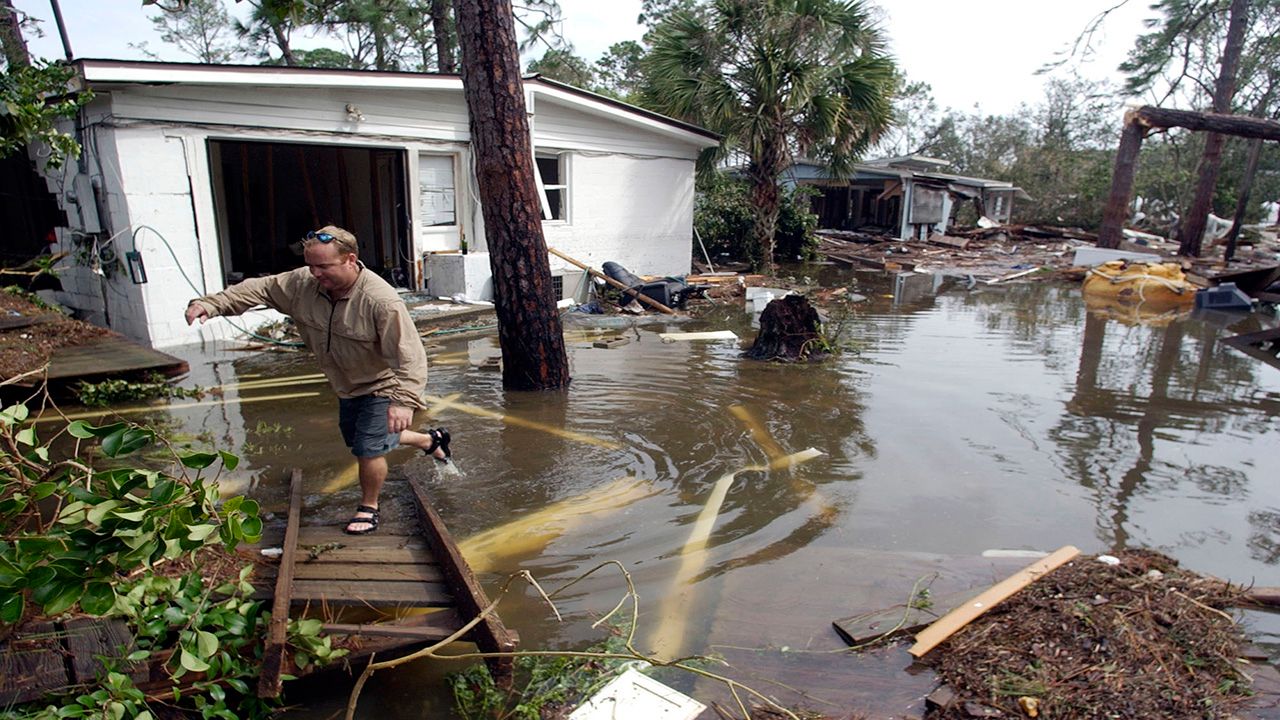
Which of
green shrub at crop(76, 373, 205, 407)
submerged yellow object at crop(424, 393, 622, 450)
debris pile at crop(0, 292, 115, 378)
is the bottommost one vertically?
submerged yellow object at crop(424, 393, 622, 450)

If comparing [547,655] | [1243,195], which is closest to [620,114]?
[547,655]

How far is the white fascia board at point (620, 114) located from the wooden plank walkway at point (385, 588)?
31.9ft

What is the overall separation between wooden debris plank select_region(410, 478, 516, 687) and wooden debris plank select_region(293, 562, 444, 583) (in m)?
0.07

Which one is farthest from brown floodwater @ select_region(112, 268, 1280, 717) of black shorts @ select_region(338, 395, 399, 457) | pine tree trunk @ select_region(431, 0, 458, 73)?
pine tree trunk @ select_region(431, 0, 458, 73)

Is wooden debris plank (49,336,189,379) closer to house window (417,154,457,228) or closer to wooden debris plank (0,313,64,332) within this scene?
wooden debris plank (0,313,64,332)

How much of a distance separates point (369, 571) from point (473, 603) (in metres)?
0.75

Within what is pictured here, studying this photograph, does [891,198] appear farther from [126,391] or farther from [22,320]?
[22,320]

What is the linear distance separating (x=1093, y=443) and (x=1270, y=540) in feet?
5.66

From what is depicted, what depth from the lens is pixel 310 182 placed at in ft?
48.2

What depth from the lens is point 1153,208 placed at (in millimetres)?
35250

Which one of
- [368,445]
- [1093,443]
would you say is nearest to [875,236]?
[1093,443]

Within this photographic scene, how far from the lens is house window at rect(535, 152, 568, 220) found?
13481 mm

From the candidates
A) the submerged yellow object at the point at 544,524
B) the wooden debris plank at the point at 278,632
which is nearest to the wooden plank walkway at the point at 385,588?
the wooden debris plank at the point at 278,632

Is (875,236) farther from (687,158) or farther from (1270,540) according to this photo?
(1270,540)
